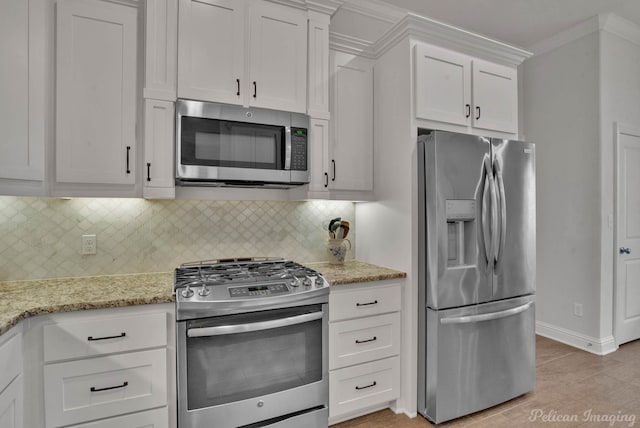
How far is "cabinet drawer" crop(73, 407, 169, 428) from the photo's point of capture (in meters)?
1.57

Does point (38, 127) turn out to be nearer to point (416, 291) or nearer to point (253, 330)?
point (253, 330)

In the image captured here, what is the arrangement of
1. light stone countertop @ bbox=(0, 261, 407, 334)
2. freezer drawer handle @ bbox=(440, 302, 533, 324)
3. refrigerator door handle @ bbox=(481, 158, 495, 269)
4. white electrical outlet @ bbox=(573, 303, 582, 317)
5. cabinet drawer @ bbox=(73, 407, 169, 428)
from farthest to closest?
white electrical outlet @ bbox=(573, 303, 582, 317) < refrigerator door handle @ bbox=(481, 158, 495, 269) < freezer drawer handle @ bbox=(440, 302, 533, 324) < cabinet drawer @ bbox=(73, 407, 169, 428) < light stone countertop @ bbox=(0, 261, 407, 334)

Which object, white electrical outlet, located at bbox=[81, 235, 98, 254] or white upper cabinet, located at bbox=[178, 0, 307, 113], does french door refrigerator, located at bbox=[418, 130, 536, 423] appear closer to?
white upper cabinet, located at bbox=[178, 0, 307, 113]

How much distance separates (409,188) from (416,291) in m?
0.69

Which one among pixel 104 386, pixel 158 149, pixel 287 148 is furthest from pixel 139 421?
pixel 287 148

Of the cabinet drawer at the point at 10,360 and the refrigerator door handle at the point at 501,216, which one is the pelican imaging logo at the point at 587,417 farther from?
the cabinet drawer at the point at 10,360

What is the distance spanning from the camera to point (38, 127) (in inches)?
66.3

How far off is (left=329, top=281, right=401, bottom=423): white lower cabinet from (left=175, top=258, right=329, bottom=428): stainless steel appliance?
145 millimetres

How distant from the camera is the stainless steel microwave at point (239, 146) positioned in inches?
76.7

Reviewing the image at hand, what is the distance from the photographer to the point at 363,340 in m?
2.18

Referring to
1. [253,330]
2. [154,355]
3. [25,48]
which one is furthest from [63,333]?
[25,48]

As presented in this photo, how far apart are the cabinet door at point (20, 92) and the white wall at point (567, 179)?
421cm

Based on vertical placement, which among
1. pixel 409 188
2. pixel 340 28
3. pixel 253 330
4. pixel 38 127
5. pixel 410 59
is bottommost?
pixel 253 330

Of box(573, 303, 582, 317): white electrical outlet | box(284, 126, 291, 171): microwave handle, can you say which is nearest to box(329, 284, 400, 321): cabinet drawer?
box(284, 126, 291, 171): microwave handle
